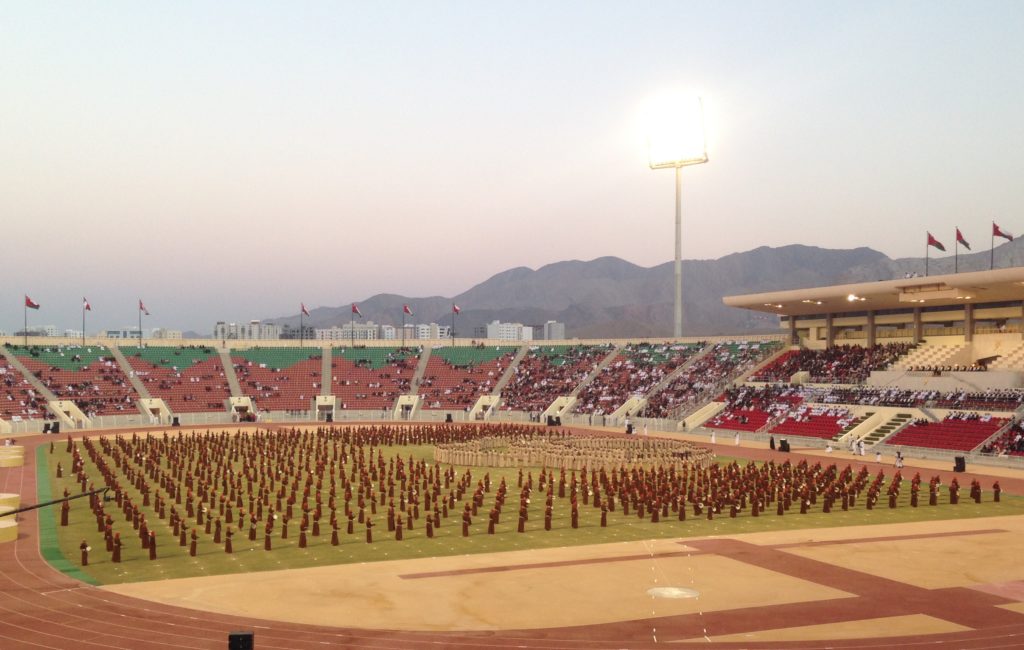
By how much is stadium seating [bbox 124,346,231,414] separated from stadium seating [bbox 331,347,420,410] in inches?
428

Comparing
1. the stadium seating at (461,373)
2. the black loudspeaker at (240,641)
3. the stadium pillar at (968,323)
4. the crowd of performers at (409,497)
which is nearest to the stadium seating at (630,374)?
the stadium seating at (461,373)

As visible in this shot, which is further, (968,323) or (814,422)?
(968,323)

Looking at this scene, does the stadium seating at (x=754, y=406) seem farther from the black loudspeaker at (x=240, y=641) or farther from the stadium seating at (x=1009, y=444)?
the black loudspeaker at (x=240, y=641)

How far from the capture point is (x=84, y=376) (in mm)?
80188

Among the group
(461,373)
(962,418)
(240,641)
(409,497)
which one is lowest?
(409,497)

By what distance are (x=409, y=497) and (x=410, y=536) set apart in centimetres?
465

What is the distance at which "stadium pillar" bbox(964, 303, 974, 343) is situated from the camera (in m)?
66.4

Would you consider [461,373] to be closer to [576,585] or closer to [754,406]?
[754,406]

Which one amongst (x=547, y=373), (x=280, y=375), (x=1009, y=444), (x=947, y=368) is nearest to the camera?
(x=1009, y=444)

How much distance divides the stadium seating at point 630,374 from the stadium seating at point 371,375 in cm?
1865

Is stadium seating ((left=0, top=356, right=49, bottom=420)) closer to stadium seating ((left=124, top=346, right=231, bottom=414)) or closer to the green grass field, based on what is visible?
stadium seating ((left=124, top=346, right=231, bottom=414))

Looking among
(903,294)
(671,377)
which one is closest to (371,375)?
Answer: (671,377)

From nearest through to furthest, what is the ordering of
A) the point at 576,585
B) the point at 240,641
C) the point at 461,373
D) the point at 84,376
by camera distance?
the point at 240,641, the point at 576,585, the point at 84,376, the point at 461,373

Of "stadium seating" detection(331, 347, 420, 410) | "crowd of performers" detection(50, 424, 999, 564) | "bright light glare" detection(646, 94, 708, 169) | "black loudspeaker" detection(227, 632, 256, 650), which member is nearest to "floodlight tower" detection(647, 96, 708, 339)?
"bright light glare" detection(646, 94, 708, 169)
